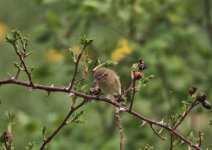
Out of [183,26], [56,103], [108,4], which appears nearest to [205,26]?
[183,26]

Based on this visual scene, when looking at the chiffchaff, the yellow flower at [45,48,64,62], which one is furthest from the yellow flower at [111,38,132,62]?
the chiffchaff

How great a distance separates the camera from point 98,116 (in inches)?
238

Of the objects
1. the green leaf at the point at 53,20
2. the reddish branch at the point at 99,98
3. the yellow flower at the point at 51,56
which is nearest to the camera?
the reddish branch at the point at 99,98

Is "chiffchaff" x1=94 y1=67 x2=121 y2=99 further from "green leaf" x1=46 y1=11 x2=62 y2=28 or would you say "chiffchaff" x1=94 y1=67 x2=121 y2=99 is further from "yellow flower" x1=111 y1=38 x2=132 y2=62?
"yellow flower" x1=111 y1=38 x2=132 y2=62

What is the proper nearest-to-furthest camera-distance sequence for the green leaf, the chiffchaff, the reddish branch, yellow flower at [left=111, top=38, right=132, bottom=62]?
the reddish branch, the chiffchaff, the green leaf, yellow flower at [left=111, top=38, right=132, bottom=62]

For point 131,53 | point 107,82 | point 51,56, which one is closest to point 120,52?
point 131,53

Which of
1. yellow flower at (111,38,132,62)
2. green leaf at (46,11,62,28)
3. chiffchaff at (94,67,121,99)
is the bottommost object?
chiffchaff at (94,67,121,99)

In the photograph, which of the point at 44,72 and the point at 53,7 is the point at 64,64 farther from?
the point at 53,7

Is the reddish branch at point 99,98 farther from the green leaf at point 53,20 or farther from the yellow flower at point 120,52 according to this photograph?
the yellow flower at point 120,52

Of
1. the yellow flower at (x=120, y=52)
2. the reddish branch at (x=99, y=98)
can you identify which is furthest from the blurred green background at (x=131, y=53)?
the reddish branch at (x=99, y=98)

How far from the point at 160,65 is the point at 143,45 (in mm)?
230

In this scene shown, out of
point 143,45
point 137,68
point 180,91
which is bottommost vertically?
point 137,68

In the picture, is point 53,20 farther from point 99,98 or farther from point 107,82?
point 99,98

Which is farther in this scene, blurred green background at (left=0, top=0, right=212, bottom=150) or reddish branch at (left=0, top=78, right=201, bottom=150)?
blurred green background at (left=0, top=0, right=212, bottom=150)
